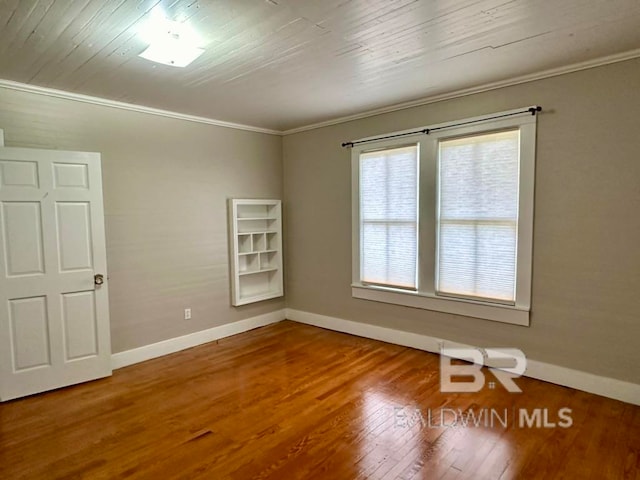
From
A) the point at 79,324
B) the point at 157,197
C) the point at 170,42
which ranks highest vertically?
the point at 170,42

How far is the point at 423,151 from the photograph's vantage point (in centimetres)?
385

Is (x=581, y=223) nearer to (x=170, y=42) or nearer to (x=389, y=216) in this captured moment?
(x=389, y=216)

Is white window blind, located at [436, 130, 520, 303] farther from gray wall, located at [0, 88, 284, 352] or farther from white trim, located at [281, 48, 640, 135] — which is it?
gray wall, located at [0, 88, 284, 352]

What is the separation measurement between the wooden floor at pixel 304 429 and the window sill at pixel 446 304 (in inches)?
20.9

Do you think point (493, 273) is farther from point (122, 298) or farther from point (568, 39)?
point (122, 298)

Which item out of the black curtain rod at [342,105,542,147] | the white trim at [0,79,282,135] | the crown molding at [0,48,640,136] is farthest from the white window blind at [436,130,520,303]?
the white trim at [0,79,282,135]

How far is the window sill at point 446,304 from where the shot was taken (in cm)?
338

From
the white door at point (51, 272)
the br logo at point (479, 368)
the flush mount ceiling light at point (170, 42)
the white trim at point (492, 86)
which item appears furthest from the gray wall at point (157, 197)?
the br logo at point (479, 368)

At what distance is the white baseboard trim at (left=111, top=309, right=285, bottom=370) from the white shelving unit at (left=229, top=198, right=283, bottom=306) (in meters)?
0.30

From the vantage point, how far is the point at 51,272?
3.21 meters

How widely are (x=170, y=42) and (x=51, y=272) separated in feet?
7.19

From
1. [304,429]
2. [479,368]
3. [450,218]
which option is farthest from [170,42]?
[479,368]

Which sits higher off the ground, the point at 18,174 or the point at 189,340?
the point at 18,174

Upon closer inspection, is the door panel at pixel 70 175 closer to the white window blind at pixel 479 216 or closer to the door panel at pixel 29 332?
the door panel at pixel 29 332
